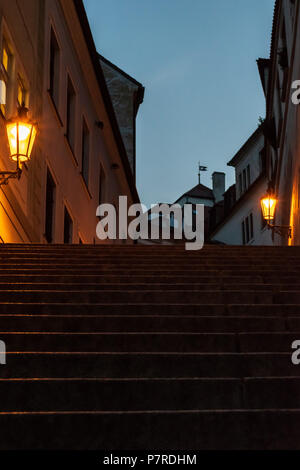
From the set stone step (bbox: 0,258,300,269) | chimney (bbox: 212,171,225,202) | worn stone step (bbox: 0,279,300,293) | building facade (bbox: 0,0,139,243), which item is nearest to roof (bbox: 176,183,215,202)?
chimney (bbox: 212,171,225,202)

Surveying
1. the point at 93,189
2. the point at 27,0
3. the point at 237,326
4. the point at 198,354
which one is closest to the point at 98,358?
the point at 198,354

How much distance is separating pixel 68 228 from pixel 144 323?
1356 centimetres

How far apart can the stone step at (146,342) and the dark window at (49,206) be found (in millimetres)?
10706

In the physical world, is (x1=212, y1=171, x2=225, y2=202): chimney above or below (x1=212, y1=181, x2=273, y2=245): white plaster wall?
above

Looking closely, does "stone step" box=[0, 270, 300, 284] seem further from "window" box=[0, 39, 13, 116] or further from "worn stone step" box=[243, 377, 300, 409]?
"window" box=[0, 39, 13, 116]

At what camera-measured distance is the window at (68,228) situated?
66.5 ft

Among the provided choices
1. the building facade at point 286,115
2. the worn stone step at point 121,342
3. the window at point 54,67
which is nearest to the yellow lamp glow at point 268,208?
the building facade at point 286,115

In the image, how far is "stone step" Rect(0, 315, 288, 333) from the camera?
7168 millimetres

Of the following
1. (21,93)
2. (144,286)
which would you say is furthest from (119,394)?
(21,93)

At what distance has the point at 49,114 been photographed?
58.4 feet

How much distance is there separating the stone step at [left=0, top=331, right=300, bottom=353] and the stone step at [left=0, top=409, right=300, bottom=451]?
4.83 ft
